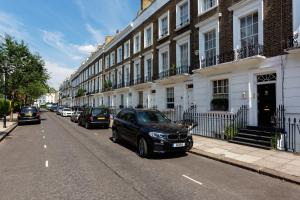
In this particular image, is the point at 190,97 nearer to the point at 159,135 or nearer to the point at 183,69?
the point at 183,69

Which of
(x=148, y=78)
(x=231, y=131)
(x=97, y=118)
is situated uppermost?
(x=148, y=78)

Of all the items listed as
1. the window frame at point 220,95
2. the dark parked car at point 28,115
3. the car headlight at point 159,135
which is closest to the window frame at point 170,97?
the window frame at point 220,95

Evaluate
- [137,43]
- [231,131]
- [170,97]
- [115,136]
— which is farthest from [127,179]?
[137,43]

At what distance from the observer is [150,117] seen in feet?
35.8

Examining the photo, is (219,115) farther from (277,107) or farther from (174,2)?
(174,2)

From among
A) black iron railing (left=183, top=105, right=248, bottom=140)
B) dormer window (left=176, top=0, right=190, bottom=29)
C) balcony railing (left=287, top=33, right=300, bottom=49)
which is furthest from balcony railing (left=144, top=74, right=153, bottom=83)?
balcony railing (left=287, top=33, right=300, bottom=49)

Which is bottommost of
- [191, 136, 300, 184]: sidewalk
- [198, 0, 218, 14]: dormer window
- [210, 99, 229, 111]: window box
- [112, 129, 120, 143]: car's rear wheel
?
[191, 136, 300, 184]: sidewalk

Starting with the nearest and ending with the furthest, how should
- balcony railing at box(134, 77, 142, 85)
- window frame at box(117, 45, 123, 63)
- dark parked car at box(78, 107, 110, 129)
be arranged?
1. dark parked car at box(78, 107, 110, 129)
2. balcony railing at box(134, 77, 142, 85)
3. window frame at box(117, 45, 123, 63)

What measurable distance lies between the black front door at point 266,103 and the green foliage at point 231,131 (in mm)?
1113

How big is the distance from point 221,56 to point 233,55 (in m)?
0.87

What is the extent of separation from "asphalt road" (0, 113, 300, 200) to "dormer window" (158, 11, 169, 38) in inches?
544

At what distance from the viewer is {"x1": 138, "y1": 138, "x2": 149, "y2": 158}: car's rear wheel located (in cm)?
920

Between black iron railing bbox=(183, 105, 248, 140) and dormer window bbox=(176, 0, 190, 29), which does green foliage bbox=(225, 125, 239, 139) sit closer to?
black iron railing bbox=(183, 105, 248, 140)

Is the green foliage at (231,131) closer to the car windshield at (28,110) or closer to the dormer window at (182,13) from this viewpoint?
the dormer window at (182,13)
